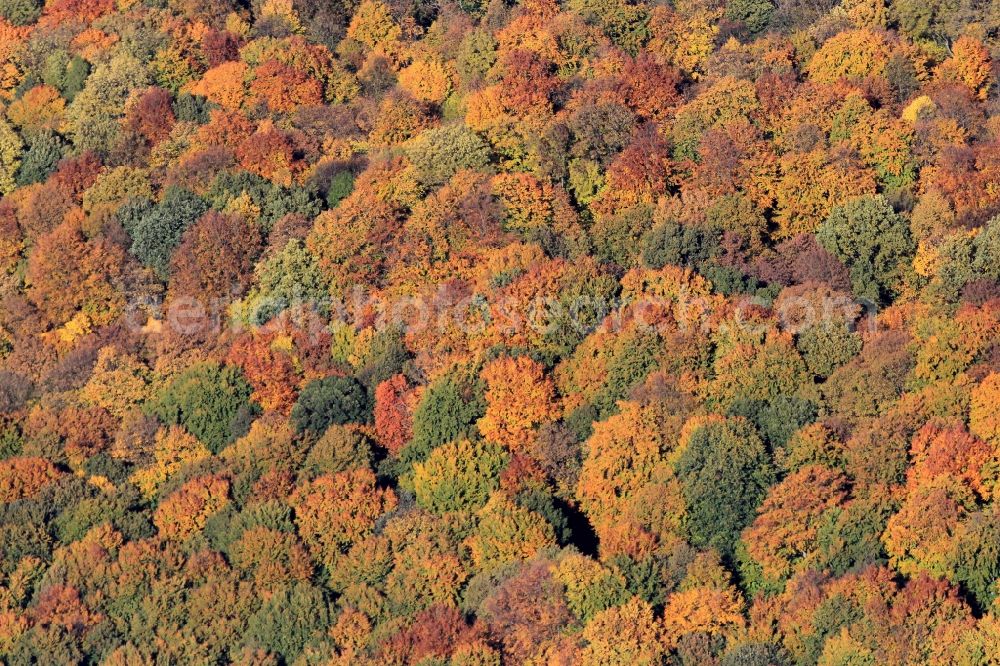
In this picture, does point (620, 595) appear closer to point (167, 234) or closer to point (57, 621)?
point (57, 621)

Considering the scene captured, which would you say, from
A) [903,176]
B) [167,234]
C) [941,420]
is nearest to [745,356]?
[941,420]

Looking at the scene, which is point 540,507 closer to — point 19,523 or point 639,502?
point 639,502

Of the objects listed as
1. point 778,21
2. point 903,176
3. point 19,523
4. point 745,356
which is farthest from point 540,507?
point 778,21

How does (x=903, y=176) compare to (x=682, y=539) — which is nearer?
(x=682, y=539)

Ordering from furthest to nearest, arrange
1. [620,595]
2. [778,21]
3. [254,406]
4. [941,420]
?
[778,21]
[254,406]
[941,420]
[620,595]

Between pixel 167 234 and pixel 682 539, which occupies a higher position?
pixel 167 234

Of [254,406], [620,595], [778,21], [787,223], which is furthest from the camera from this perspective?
[778,21]
